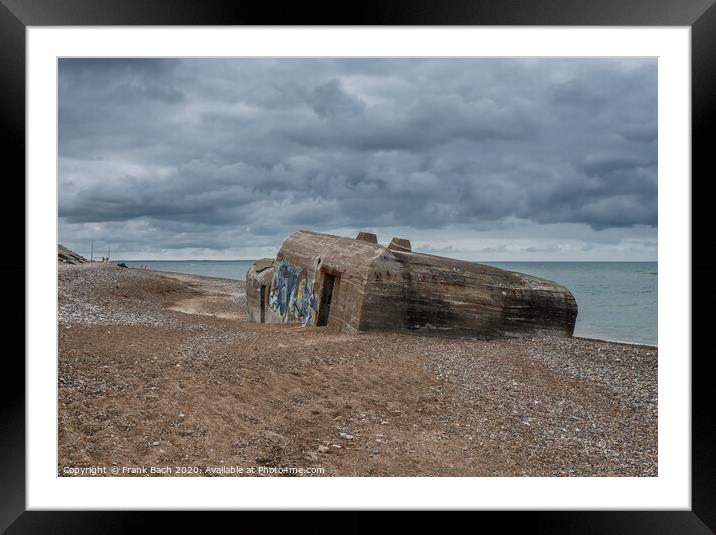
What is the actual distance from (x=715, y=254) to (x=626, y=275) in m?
37.2

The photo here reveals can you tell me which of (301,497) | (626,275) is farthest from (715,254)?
(626,275)

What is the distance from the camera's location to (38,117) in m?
4.02

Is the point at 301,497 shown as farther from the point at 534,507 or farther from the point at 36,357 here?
the point at 36,357

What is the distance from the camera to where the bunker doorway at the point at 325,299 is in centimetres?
1070

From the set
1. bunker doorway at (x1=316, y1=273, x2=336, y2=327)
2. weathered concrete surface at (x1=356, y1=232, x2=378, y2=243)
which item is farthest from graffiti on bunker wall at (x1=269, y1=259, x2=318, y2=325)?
weathered concrete surface at (x1=356, y1=232, x2=378, y2=243)

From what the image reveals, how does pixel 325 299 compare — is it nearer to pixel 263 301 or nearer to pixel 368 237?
pixel 368 237

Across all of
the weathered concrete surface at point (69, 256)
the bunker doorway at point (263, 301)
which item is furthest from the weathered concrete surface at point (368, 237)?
the weathered concrete surface at point (69, 256)

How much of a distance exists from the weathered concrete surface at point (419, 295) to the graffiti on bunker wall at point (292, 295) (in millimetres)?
46

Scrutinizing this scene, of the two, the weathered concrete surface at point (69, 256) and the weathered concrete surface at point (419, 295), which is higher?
the weathered concrete surface at point (69, 256)

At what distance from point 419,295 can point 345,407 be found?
193 inches
